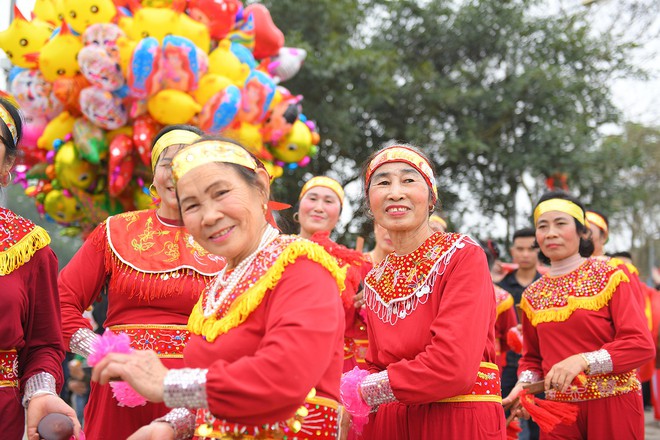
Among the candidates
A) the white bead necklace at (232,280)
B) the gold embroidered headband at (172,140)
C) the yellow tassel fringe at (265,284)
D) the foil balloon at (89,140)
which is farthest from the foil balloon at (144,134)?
the yellow tassel fringe at (265,284)

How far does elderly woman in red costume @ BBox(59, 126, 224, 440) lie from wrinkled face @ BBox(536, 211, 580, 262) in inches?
81.3

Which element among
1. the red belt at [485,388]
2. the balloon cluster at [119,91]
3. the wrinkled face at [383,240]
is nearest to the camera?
the red belt at [485,388]

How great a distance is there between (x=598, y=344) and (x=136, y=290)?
2502mm

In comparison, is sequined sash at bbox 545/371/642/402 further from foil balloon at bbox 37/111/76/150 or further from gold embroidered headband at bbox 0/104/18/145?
foil balloon at bbox 37/111/76/150

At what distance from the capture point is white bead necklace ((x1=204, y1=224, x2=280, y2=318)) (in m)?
2.06

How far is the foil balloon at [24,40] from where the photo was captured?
20.6ft

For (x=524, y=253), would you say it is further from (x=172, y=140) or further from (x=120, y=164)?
(x=172, y=140)

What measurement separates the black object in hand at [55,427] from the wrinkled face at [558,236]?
9.76 feet

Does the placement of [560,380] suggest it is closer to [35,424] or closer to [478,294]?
[478,294]

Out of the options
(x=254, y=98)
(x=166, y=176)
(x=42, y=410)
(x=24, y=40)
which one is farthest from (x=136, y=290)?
(x=24, y=40)

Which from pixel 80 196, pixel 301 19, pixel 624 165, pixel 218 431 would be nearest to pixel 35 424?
pixel 218 431

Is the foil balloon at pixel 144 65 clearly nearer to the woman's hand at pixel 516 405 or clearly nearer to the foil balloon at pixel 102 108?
the foil balloon at pixel 102 108

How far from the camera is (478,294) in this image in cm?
265

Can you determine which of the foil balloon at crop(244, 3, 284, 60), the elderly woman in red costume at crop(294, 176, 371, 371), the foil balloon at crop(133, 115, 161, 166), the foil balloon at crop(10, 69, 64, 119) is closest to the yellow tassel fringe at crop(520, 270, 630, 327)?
the elderly woman in red costume at crop(294, 176, 371, 371)
